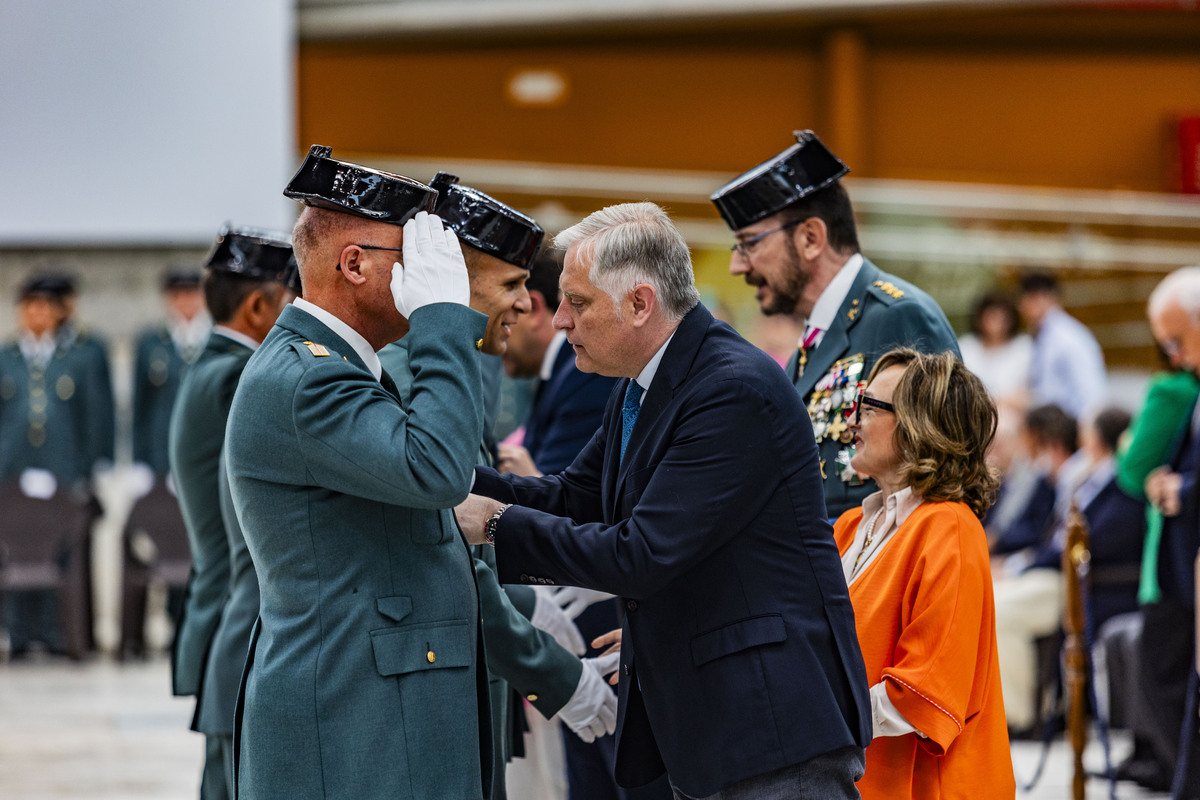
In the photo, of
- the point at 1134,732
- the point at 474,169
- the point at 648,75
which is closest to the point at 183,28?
the point at 474,169

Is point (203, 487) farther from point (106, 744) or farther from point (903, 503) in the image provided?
point (106, 744)

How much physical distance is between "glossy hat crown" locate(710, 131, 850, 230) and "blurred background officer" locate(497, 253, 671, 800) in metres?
0.45

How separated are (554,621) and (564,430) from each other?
453mm

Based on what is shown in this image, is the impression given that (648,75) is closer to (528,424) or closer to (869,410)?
(528,424)

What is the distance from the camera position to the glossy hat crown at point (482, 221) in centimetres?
218

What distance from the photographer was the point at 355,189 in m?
1.92

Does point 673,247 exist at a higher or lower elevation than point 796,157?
lower

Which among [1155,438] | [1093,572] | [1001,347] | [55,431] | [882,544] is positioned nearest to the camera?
[882,544]

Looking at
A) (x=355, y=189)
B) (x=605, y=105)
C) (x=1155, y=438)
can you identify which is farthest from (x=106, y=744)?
(x=605, y=105)

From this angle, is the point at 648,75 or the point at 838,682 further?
the point at 648,75

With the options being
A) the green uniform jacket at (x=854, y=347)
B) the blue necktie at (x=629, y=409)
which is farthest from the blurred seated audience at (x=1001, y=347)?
the blue necktie at (x=629, y=409)

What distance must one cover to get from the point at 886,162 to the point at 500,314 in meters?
8.81

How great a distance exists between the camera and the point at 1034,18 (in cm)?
1046

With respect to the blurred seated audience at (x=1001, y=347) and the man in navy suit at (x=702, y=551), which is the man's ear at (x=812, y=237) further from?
the blurred seated audience at (x=1001, y=347)
